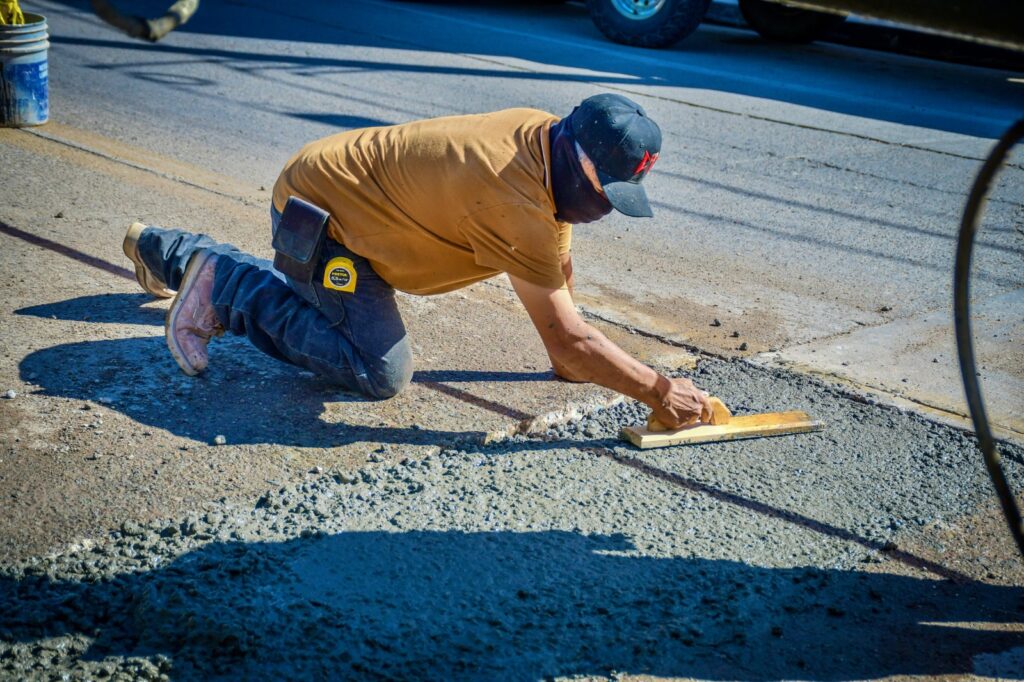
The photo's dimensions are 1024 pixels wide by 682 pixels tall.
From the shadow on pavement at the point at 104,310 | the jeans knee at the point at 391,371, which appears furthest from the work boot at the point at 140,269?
the jeans knee at the point at 391,371

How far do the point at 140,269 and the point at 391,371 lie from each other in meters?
1.25

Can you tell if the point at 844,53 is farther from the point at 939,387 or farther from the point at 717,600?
the point at 717,600

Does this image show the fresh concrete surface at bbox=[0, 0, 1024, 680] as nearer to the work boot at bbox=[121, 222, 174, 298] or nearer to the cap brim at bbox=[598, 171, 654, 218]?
the work boot at bbox=[121, 222, 174, 298]

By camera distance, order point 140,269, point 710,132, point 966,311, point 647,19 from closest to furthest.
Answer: point 966,311 < point 140,269 < point 710,132 < point 647,19

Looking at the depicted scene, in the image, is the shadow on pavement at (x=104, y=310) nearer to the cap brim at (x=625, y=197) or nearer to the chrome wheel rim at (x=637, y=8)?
the cap brim at (x=625, y=197)

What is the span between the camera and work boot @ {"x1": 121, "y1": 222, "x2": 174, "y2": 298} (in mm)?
4031

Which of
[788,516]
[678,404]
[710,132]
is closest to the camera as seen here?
[788,516]

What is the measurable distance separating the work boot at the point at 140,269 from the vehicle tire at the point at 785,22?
9049 mm

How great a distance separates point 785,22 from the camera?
1188 cm

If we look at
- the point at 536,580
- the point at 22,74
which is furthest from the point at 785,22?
the point at 536,580

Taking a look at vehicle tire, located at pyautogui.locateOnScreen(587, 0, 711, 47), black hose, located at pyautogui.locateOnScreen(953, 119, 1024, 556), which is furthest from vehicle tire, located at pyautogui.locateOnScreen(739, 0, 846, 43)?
black hose, located at pyautogui.locateOnScreen(953, 119, 1024, 556)

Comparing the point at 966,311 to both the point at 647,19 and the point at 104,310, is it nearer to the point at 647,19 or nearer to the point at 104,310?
the point at 104,310

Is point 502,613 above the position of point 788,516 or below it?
below

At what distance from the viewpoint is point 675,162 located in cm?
714
